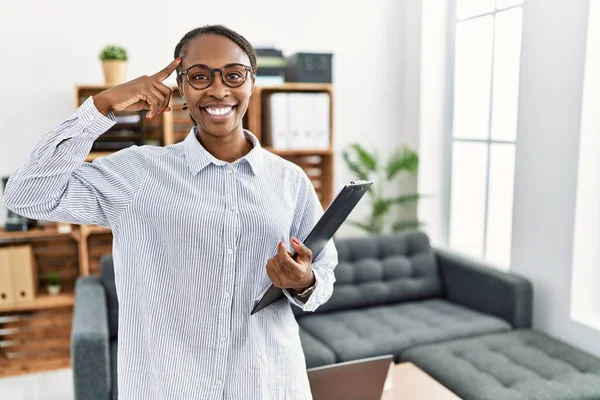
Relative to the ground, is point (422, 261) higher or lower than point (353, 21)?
lower

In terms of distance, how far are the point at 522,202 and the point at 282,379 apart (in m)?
2.48

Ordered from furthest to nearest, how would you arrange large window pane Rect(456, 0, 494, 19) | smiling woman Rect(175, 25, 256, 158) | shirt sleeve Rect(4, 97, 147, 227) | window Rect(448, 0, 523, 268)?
large window pane Rect(456, 0, 494, 19) < window Rect(448, 0, 523, 268) < smiling woman Rect(175, 25, 256, 158) < shirt sleeve Rect(4, 97, 147, 227)

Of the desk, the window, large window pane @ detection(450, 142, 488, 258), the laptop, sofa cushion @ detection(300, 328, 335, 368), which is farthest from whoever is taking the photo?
large window pane @ detection(450, 142, 488, 258)

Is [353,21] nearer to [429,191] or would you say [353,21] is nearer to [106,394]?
[429,191]

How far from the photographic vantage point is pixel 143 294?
1187mm

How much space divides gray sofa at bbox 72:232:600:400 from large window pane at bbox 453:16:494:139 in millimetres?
868

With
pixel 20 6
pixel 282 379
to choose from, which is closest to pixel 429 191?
pixel 20 6

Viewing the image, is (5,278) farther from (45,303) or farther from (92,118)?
(92,118)

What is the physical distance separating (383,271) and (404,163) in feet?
2.73

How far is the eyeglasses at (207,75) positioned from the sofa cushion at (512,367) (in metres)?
1.77

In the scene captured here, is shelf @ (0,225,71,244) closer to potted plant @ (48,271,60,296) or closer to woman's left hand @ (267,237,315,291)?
potted plant @ (48,271,60,296)

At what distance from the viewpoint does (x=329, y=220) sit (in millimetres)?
1217

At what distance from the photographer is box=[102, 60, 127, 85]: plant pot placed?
11.4 feet

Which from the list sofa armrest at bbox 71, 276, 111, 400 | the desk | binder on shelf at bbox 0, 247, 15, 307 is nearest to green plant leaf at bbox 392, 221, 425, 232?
the desk
